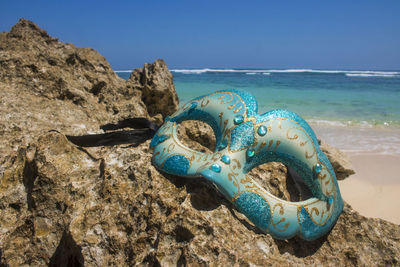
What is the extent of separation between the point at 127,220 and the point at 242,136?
0.71 metres

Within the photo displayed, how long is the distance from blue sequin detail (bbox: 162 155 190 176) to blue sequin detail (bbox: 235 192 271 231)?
313 mm

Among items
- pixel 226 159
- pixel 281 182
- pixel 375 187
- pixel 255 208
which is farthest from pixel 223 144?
pixel 375 187

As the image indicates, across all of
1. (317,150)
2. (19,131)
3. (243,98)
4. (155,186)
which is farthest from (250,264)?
(19,131)

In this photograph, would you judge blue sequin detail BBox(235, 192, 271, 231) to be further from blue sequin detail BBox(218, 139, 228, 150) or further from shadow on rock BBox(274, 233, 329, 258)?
blue sequin detail BBox(218, 139, 228, 150)

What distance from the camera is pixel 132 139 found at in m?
1.74

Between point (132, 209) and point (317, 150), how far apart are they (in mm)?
1007

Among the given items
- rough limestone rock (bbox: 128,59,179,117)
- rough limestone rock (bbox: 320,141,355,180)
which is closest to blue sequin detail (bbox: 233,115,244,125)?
rough limestone rock (bbox: 320,141,355,180)

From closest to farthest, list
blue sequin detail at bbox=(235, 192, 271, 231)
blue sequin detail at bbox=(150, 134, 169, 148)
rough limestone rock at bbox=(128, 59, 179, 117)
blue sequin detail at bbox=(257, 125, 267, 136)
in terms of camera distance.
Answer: blue sequin detail at bbox=(235, 192, 271, 231) → blue sequin detail at bbox=(257, 125, 267, 136) → blue sequin detail at bbox=(150, 134, 169, 148) → rough limestone rock at bbox=(128, 59, 179, 117)

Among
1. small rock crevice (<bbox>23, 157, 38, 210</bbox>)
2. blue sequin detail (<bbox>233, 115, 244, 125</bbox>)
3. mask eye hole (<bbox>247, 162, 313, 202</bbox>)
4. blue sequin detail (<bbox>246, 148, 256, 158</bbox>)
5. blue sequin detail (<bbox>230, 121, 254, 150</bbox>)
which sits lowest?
mask eye hole (<bbox>247, 162, 313, 202</bbox>)

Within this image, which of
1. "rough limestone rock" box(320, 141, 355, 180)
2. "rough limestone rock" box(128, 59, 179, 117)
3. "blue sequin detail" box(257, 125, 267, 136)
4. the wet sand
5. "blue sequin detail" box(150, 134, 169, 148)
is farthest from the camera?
the wet sand

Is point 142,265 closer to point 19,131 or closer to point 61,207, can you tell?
point 61,207

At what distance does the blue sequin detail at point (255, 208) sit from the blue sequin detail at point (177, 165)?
0.31m

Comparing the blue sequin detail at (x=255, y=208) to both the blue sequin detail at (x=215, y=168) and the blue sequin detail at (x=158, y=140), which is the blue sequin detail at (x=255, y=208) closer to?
the blue sequin detail at (x=215, y=168)

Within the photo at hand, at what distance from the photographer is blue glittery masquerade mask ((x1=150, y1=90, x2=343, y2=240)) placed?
1.37 meters
